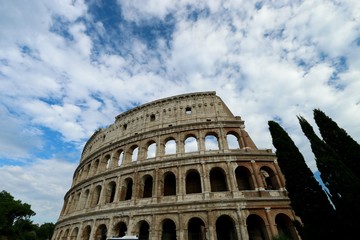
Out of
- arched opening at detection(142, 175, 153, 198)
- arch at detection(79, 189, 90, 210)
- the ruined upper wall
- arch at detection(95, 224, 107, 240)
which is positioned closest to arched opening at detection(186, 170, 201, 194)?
arched opening at detection(142, 175, 153, 198)

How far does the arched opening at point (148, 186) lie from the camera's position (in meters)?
18.7

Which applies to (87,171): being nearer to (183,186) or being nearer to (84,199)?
(84,199)

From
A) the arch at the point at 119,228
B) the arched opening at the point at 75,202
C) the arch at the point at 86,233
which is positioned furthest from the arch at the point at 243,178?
the arched opening at the point at 75,202

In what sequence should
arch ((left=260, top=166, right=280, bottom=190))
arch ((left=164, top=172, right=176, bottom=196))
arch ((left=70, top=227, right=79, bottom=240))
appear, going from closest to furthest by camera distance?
1. arch ((left=260, top=166, right=280, bottom=190))
2. arch ((left=164, top=172, right=176, bottom=196))
3. arch ((left=70, top=227, right=79, bottom=240))

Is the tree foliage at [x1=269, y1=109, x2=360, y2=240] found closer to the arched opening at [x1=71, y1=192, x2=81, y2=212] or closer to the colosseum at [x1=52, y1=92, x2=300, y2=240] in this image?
the colosseum at [x1=52, y1=92, x2=300, y2=240]

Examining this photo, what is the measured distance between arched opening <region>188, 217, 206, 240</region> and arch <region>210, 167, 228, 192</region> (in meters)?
2.86

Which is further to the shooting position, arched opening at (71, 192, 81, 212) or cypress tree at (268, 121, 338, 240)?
arched opening at (71, 192, 81, 212)

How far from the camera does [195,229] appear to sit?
16250 mm

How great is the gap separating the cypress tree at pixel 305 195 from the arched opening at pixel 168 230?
9.95m

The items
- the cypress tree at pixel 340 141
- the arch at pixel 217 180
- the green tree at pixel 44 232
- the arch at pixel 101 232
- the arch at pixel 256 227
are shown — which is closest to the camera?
the cypress tree at pixel 340 141

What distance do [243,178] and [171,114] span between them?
10022 mm

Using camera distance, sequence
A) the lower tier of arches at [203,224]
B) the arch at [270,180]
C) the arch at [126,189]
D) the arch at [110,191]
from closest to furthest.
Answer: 1. the lower tier of arches at [203,224]
2. the arch at [270,180]
3. the arch at [126,189]
4. the arch at [110,191]

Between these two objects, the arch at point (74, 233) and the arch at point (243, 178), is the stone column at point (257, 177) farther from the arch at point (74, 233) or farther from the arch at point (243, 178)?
the arch at point (74, 233)

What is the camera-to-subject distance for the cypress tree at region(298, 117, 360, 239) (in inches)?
338
